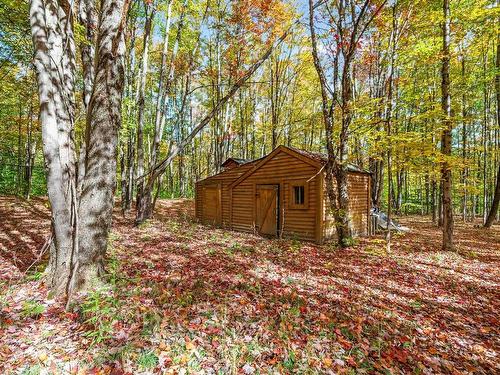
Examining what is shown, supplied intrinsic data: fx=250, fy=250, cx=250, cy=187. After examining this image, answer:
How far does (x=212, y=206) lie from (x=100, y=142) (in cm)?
1155

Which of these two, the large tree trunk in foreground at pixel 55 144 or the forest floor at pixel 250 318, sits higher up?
the large tree trunk in foreground at pixel 55 144

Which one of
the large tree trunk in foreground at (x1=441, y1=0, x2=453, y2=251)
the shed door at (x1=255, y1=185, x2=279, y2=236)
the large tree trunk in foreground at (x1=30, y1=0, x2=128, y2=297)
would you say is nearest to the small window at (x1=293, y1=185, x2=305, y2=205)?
the shed door at (x1=255, y1=185, x2=279, y2=236)

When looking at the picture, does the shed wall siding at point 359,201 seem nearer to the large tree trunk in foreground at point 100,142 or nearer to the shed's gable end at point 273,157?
the shed's gable end at point 273,157

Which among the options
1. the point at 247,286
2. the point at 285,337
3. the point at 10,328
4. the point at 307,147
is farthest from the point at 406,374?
the point at 307,147

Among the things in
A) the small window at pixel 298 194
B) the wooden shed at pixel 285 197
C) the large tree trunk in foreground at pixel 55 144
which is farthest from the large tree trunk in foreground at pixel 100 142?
the small window at pixel 298 194

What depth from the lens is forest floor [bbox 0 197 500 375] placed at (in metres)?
3.00

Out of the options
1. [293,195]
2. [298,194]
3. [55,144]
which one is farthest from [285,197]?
[55,144]

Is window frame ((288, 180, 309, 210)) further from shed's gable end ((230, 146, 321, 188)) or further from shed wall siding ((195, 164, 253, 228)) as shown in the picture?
shed wall siding ((195, 164, 253, 228))

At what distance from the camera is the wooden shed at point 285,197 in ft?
33.7

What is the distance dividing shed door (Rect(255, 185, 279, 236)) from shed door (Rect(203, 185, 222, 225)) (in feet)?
10.2

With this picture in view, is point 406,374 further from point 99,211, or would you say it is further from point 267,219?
point 267,219

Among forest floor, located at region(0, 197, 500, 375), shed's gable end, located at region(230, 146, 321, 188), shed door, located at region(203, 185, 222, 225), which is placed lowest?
forest floor, located at region(0, 197, 500, 375)

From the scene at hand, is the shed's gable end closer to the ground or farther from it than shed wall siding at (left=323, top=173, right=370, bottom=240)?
farther from it

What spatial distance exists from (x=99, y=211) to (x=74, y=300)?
1.34 metres
